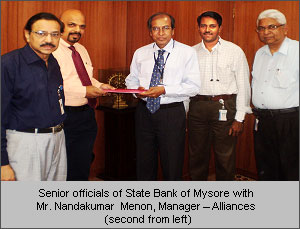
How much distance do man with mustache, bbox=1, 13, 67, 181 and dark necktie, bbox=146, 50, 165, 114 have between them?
90 cm

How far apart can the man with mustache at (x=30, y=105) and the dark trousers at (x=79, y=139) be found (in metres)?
0.77

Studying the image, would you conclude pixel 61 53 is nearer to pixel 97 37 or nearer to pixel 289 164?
pixel 97 37

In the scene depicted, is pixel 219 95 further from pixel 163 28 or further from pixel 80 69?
pixel 80 69

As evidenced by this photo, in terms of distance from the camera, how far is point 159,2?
410 cm

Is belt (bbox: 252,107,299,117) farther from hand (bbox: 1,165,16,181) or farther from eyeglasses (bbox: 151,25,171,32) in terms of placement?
hand (bbox: 1,165,16,181)

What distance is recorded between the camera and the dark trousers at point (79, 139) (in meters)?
3.19

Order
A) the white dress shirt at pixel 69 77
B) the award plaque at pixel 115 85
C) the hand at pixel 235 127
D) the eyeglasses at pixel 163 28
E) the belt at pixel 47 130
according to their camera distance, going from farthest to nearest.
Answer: the award plaque at pixel 115 85
the hand at pixel 235 127
the white dress shirt at pixel 69 77
the eyeglasses at pixel 163 28
the belt at pixel 47 130

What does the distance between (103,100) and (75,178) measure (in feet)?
3.79

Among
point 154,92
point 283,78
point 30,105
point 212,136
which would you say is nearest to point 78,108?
point 154,92

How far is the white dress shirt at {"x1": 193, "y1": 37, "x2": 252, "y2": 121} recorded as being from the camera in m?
3.20

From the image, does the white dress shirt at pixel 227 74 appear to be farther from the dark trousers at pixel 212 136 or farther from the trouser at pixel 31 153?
the trouser at pixel 31 153

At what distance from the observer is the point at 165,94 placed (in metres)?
2.99

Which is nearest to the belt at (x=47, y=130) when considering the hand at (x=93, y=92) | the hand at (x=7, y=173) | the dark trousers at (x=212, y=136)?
the hand at (x=7, y=173)

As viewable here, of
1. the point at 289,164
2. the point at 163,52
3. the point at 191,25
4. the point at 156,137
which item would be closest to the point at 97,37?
the point at 191,25
